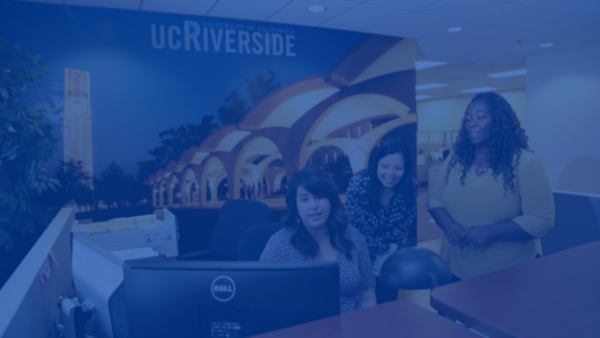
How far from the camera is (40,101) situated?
3.08 metres

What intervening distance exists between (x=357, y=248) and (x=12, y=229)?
248cm

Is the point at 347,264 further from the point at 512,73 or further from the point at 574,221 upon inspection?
the point at 512,73

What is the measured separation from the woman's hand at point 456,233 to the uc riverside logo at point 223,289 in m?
1.11

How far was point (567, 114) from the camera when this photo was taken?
543 cm

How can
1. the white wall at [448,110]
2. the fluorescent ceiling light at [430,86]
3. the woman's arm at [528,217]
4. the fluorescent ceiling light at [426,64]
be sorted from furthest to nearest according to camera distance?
the white wall at [448,110] < the fluorescent ceiling light at [430,86] < the fluorescent ceiling light at [426,64] < the woman's arm at [528,217]

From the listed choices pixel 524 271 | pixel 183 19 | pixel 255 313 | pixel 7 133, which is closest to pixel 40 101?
pixel 7 133

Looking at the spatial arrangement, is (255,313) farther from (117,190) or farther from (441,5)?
(441,5)

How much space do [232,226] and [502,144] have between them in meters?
→ 1.74

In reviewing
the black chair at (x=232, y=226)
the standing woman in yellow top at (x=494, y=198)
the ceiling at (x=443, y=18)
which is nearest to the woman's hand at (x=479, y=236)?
the standing woman in yellow top at (x=494, y=198)

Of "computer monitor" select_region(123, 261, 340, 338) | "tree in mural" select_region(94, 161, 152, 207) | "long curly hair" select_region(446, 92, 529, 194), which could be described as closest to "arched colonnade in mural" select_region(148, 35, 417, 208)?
"tree in mural" select_region(94, 161, 152, 207)

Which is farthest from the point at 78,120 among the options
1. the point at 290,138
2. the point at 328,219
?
the point at 328,219

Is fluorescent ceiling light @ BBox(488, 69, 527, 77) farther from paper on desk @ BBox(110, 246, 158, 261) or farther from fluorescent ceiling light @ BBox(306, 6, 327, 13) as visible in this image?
paper on desk @ BBox(110, 246, 158, 261)

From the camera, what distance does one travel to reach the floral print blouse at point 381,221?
6.72 feet

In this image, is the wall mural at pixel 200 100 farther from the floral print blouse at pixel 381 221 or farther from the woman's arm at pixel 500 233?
the woman's arm at pixel 500 233
